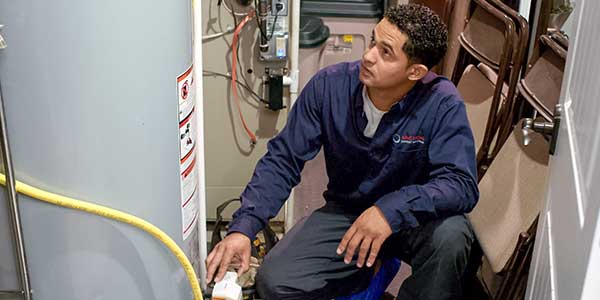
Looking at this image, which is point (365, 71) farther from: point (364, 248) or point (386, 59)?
point (364, 248)

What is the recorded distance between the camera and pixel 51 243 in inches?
44.0

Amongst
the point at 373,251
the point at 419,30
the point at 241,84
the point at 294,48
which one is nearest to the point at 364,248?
the point at 373,251

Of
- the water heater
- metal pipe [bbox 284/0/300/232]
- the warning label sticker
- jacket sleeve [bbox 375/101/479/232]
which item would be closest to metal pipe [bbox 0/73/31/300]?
the water heater

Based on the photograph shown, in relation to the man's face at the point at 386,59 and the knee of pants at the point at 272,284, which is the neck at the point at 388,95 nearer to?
the man's face at the point at 386,59

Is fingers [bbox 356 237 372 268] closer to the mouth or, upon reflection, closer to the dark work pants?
the dark work pants

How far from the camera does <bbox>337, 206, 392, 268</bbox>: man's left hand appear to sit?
158 centimetres

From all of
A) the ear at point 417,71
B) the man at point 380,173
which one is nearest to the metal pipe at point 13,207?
the man at point 380,173

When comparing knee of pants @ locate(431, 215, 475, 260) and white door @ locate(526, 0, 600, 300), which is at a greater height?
white door @ locate(526, 0, 600, 300)

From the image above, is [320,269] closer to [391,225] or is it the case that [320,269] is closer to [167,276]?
[391,225]

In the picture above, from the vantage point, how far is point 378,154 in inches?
73.2

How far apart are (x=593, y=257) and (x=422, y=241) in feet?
3.11

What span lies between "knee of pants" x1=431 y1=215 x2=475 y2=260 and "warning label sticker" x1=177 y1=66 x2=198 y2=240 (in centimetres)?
71

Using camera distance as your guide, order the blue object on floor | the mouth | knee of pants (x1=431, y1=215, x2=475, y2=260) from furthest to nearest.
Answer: the blue object on floor < the mouth < knee of pants (x1=431, y1=215, x2=475, y2=260)

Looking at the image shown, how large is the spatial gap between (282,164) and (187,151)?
609mm
